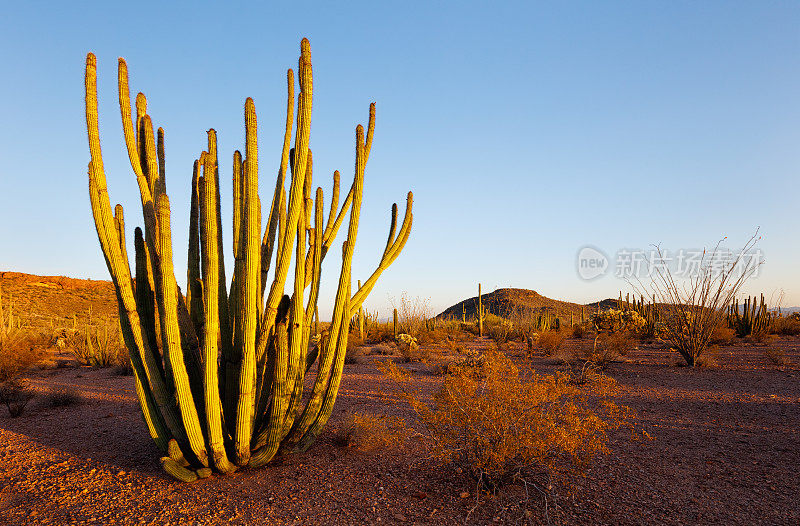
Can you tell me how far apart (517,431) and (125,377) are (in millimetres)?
10519

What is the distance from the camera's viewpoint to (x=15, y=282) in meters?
38.0

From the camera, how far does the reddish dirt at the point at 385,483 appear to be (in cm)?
347

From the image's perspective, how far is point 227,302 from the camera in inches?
178

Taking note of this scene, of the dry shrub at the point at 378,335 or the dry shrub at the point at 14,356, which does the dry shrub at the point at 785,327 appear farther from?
the dry shrub at the point at 14,356

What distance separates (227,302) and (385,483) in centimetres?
219

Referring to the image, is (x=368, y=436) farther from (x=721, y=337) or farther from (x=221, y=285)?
(x=721, y=337)

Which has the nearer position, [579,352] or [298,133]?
[298,133]

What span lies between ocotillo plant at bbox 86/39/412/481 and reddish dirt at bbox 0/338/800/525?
0.38m

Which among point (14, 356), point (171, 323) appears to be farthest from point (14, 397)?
point (171, 323)

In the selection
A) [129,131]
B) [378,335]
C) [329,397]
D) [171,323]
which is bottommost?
[329,397]

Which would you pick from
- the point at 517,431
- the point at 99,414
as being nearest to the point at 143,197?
the point at 517,431

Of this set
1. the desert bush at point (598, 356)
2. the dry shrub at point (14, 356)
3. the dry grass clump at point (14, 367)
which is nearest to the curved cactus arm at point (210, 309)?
the dry grass clump at point (14, 367)

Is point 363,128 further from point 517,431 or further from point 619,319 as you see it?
point 619,319

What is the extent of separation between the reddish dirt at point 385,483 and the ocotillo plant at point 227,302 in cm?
38
